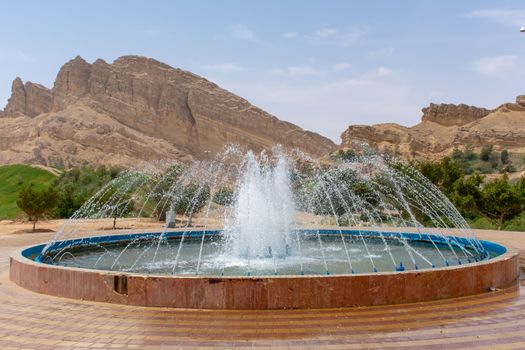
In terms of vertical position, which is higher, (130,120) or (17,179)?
(130,120)

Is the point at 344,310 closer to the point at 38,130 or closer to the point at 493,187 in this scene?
the point at 493,187

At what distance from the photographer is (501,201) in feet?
68.4

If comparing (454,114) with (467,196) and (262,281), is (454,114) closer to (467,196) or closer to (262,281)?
(467,196)

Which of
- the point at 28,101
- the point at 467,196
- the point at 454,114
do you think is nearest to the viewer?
the point at 467,196

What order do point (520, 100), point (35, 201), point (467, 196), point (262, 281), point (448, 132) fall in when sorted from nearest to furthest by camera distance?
point (262, 281) → point (35, 201) → point (467, 196) → point (448, 132) → point (520, 100)

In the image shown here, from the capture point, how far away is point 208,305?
227 inches

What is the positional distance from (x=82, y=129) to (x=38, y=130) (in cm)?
717

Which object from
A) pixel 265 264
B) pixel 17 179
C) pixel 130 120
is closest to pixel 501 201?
pixel 265 264

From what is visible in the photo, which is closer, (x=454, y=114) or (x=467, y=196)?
(x=467, y=196)

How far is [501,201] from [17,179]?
1716 inches

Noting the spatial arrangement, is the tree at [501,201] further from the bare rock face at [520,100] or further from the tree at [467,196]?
the bare rock face at [520,100]

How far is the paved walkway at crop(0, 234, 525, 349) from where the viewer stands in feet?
15.1

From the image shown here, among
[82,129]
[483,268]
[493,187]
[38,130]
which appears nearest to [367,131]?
[82,129]

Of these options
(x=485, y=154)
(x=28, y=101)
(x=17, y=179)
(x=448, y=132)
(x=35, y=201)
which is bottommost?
(x=35, y=201)
